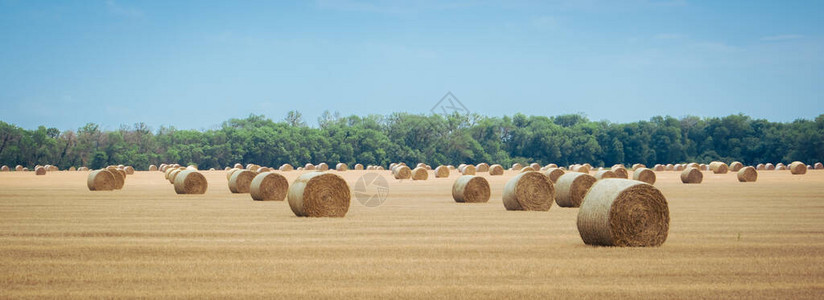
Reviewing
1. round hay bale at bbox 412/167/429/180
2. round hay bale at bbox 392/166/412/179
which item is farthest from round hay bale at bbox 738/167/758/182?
round hay bale at bbox 392/166/412/179

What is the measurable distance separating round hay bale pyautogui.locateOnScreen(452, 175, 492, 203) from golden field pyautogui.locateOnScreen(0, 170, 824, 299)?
6.26 m

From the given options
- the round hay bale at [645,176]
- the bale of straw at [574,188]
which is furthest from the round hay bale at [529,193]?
the round hay bale at [645,176]

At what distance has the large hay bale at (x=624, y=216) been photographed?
13.8 metres

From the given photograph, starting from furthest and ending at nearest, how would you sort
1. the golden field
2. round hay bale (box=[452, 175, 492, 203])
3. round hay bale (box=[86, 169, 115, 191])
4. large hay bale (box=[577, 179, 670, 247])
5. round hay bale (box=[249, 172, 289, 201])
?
round hay bale (box=[86, 169, 115, 191]) → round hay bale (box=[249, 172, 289, 201]) → round hay bale (box=[452, 175, 492, 203]) → large hay bale (box=[577, 179, 670, 247]) → the golden field

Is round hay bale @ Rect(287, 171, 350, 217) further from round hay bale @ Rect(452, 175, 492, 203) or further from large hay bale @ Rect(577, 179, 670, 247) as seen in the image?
large hay bale @ Rect(577, 179, 670, 247)

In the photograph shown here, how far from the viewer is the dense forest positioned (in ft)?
340

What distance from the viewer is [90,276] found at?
35.8 ft

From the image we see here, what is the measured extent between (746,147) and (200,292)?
120984 mm

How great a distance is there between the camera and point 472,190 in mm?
27219

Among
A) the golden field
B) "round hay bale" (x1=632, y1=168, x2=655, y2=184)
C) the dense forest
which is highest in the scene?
the dense forest

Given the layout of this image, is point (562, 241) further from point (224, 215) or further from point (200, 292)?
point (224, 215)

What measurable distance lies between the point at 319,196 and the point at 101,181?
20.0 meters

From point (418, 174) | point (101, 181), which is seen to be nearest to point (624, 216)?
point (101, 181)

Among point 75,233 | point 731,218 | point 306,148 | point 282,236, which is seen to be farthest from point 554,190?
point 306,148
